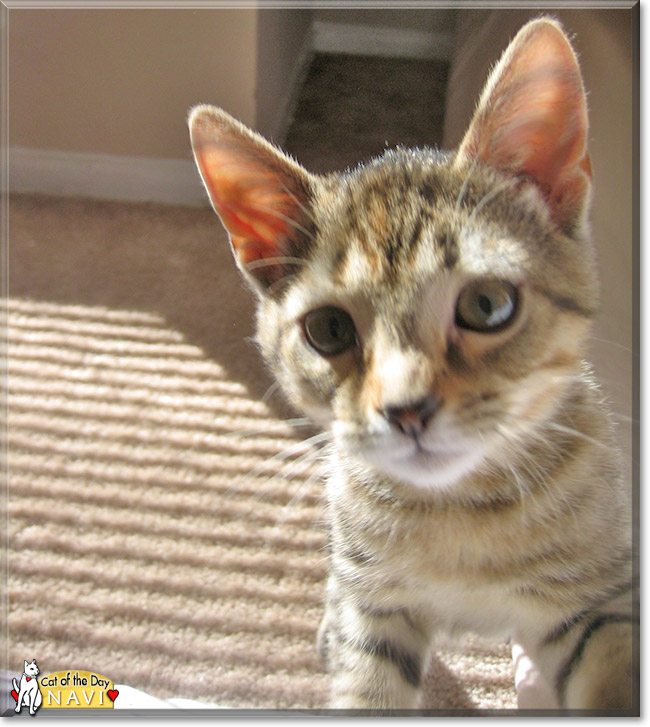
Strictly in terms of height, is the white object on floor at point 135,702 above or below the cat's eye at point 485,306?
below

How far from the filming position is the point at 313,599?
95cm

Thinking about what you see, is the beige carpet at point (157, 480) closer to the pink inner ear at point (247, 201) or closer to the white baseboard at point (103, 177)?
the white baseboard at point (103, 177)

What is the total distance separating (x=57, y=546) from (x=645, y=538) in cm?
85

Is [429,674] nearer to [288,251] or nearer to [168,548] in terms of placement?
[168,548]

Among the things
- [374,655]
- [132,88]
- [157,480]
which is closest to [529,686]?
[374,655]

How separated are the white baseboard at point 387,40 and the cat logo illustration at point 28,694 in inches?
30.1

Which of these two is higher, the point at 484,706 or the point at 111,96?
the point at 111,96

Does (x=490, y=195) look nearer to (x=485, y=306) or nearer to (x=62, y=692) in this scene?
(x=485, y=306)

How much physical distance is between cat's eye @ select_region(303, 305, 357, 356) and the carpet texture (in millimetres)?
112

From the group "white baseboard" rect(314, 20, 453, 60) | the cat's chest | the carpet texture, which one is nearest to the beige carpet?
the carpet texture

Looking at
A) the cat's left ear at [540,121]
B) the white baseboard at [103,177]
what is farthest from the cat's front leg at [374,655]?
the white baseboard at [103,177]

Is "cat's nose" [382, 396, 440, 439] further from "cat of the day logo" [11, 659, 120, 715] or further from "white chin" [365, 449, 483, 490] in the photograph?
"cat of the day logo" [11, 659, 120, 715]

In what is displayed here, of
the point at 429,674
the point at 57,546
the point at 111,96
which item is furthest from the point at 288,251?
the point at 111,96

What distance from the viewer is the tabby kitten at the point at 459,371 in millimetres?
533
